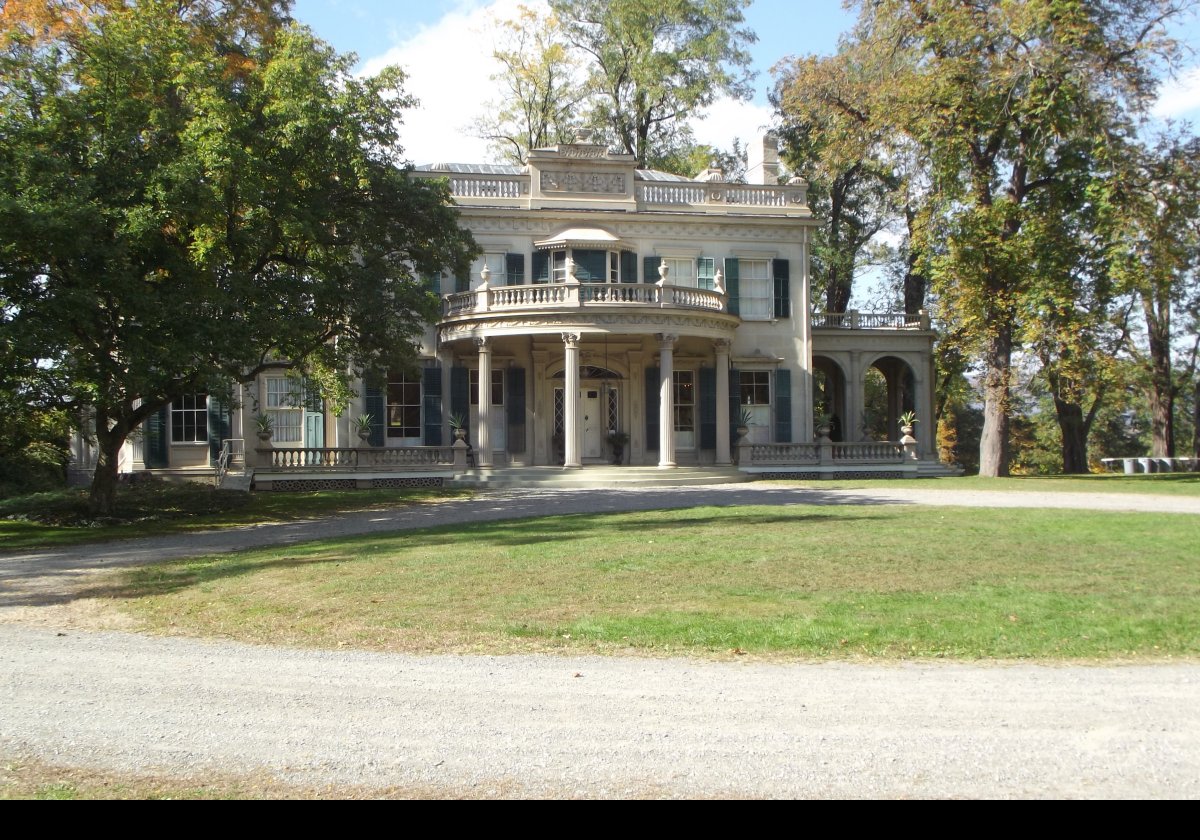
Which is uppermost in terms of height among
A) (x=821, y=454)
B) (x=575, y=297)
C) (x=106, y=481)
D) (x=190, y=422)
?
(x=575, y=297)

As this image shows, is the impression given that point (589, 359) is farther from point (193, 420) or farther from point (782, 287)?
point (193, 420)

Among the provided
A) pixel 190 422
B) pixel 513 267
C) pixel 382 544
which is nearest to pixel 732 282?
pixel 513 267

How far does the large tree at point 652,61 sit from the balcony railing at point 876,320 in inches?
428

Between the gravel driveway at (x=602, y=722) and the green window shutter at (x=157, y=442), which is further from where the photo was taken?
the green window shutter at (x=157, y=442)

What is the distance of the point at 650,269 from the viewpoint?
31.9m

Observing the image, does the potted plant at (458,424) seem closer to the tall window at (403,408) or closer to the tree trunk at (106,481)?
the tall window at (403,408)

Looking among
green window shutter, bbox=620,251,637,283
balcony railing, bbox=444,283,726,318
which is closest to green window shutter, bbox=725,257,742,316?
green window shutter, bbox=620,251,637,283

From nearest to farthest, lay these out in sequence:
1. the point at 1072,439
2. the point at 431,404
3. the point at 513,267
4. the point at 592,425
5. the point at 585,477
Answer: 1. the point at 585,477
2. the point at 431,404
3. the point at 513,267
4. the point at 592,425
5. the point at 1072,439

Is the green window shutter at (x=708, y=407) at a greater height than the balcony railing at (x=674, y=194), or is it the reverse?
the balcony railing at (x=674, y=194)

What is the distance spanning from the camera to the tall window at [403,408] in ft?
101

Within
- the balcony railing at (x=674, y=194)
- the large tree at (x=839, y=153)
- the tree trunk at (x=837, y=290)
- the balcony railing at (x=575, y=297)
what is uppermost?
the large tree at (x=839, y=153)

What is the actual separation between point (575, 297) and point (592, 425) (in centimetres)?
537

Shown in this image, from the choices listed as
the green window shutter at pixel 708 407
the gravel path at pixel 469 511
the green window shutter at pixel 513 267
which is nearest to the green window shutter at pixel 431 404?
the green window shutter at pixel 513 267
